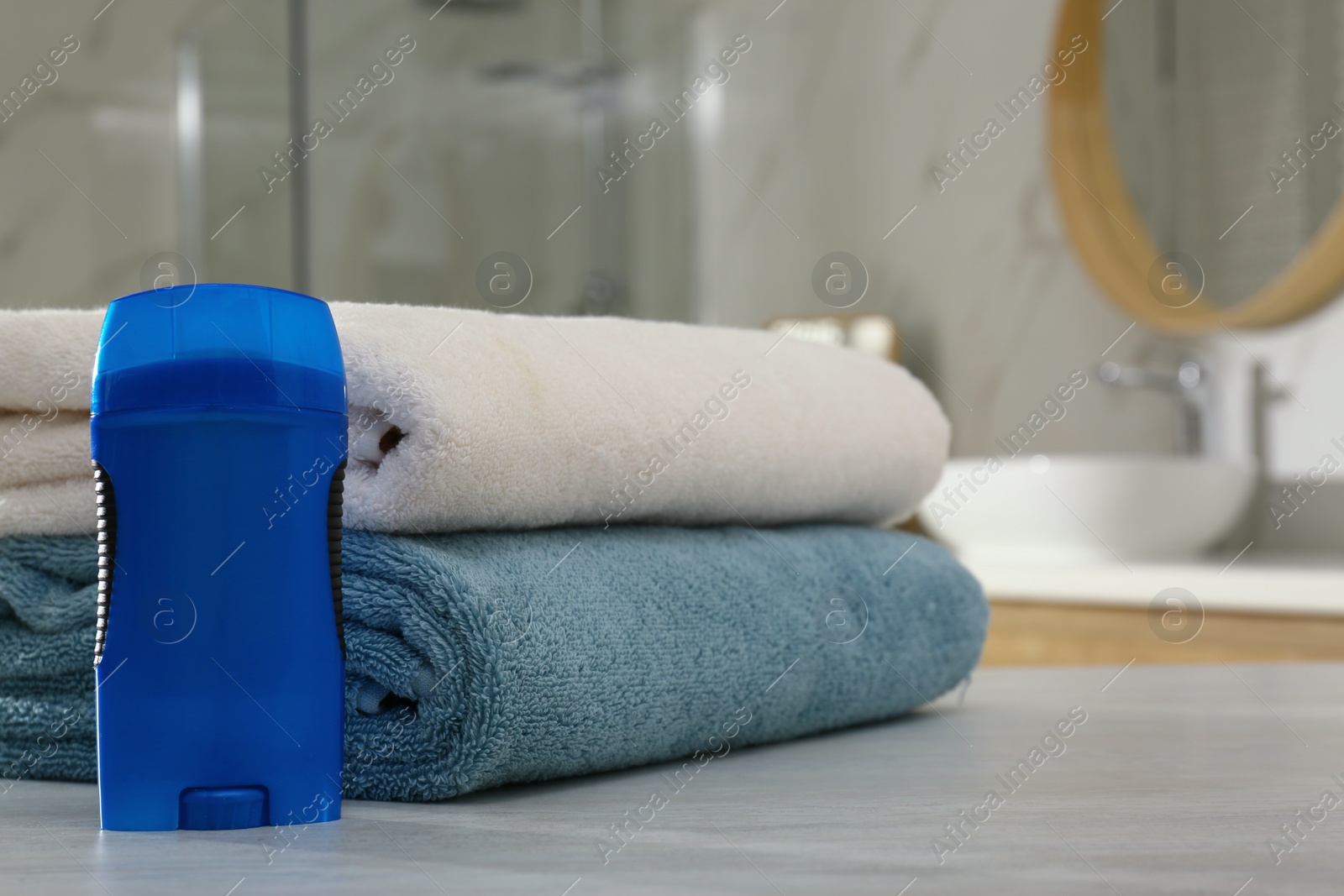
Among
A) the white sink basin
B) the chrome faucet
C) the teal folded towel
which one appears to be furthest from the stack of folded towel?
the chrome faucet

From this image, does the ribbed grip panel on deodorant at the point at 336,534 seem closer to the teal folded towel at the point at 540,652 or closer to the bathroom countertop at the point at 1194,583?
the teal folded towel at the point at 540,652

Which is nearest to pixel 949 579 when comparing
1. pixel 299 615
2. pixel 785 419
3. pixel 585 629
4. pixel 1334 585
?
pixel 785 419

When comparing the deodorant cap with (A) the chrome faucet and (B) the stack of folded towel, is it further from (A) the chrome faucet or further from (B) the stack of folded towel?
(A) the chrome faucet

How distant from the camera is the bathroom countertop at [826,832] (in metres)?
0.29

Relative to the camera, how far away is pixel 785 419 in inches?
21.3

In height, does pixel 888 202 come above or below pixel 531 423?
above

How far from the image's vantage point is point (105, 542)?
0.34 metres

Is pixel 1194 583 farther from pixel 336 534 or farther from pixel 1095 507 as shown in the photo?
pixel 336 534

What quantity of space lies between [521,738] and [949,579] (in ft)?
0.94

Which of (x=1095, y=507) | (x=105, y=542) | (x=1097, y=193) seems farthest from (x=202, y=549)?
(x=1097, y=193)

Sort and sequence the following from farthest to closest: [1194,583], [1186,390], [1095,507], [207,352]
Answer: [1186,390], [1095,507], [1194,583], [207,352]

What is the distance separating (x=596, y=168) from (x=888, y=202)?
61cm

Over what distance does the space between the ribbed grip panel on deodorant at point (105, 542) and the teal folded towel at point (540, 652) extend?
75 mm

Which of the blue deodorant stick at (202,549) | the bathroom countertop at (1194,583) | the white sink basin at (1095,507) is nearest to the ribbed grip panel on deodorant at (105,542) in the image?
the blue deodorant stick at (202,549)
